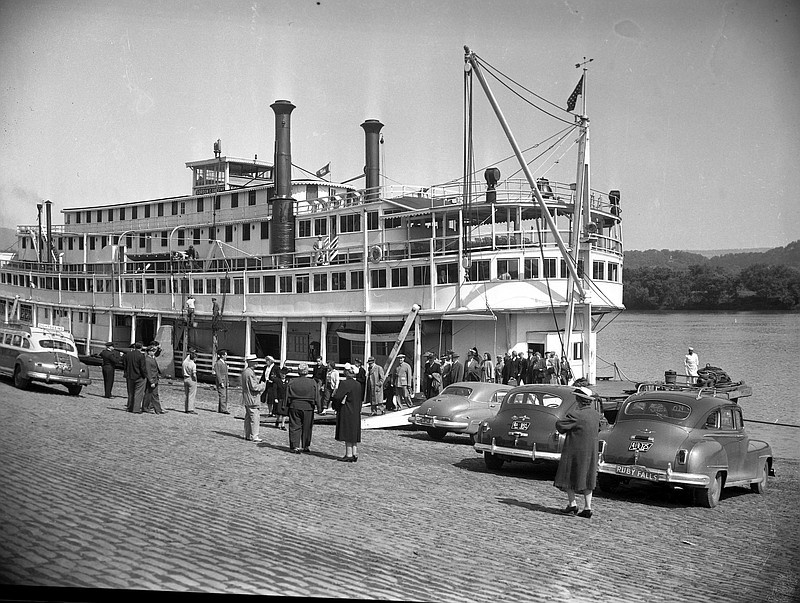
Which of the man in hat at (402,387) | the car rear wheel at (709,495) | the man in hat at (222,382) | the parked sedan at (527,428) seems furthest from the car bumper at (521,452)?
the man in hat at (402,387)

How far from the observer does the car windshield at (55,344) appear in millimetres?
21406

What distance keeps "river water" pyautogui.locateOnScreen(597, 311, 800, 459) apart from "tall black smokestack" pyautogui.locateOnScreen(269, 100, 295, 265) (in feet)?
47.9

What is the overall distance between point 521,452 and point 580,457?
344 centimetres

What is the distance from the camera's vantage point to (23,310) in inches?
1855

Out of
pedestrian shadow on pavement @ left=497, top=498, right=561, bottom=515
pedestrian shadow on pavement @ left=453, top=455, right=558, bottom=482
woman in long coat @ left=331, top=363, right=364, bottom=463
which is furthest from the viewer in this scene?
pedestrian shadow on pavement @ left=453, top=455, right=558, bottom=482

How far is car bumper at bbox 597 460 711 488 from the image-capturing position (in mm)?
10969

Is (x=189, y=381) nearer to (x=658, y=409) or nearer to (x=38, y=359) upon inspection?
(x=38, y=359)

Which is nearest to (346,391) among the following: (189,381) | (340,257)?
(189,381)

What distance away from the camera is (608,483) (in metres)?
12.6

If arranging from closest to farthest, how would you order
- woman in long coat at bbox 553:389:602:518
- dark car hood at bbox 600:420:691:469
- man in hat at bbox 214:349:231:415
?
woman in long coat at bbox 553:389:602:518 → dark car hood at bbox 600:420:691:469 → man in hat at bbox 214:349:231:415

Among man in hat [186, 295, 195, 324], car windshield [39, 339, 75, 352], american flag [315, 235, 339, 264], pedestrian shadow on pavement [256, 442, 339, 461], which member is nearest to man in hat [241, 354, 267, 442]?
pedestrian shadow on pavement [256, 442, 339, 461]

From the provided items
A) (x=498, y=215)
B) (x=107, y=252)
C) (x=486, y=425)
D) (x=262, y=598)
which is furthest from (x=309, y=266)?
(x=262, y=598)

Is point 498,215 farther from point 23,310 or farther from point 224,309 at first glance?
point 23,310

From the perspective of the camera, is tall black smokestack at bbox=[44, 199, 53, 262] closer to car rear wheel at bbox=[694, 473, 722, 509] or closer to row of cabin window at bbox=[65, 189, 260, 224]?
row of cabin window at bbox=[65, 189, 260, 224]
